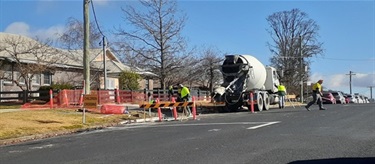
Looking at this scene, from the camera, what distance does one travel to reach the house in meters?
33.0

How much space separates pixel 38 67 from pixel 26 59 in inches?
86.8

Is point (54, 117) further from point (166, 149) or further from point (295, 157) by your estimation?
point (295, 157)

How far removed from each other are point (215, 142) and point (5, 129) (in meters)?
8.19

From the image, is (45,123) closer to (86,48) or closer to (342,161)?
(86,48)

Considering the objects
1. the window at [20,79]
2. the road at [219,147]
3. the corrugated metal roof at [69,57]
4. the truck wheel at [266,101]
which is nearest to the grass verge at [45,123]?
the road at [219,147]

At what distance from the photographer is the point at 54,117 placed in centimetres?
1973

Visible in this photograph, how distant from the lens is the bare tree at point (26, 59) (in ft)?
107

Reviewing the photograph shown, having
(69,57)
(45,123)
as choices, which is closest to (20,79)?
(69,57)

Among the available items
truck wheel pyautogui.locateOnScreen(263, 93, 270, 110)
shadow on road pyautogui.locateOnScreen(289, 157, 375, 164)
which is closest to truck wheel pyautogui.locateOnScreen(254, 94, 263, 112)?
truck wheel pyautogui.locateOnScreen(263, 93, 270, 110)

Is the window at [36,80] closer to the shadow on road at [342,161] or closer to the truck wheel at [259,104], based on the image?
the truck wheel at [259,104]

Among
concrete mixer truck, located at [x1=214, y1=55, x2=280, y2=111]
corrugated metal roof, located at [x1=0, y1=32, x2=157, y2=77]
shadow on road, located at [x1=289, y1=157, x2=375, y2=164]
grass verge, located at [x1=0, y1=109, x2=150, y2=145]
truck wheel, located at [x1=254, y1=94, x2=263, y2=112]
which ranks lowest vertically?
shadow on road, located at [x1=289, y1=157, x2=375, y2=164]

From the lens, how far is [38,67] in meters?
32.8

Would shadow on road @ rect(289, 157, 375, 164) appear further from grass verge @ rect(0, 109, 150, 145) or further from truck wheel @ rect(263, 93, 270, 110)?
truck wheel @ rect(263, 93, 270, 110)

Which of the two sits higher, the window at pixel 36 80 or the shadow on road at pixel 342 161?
the window at pixel 36 80
